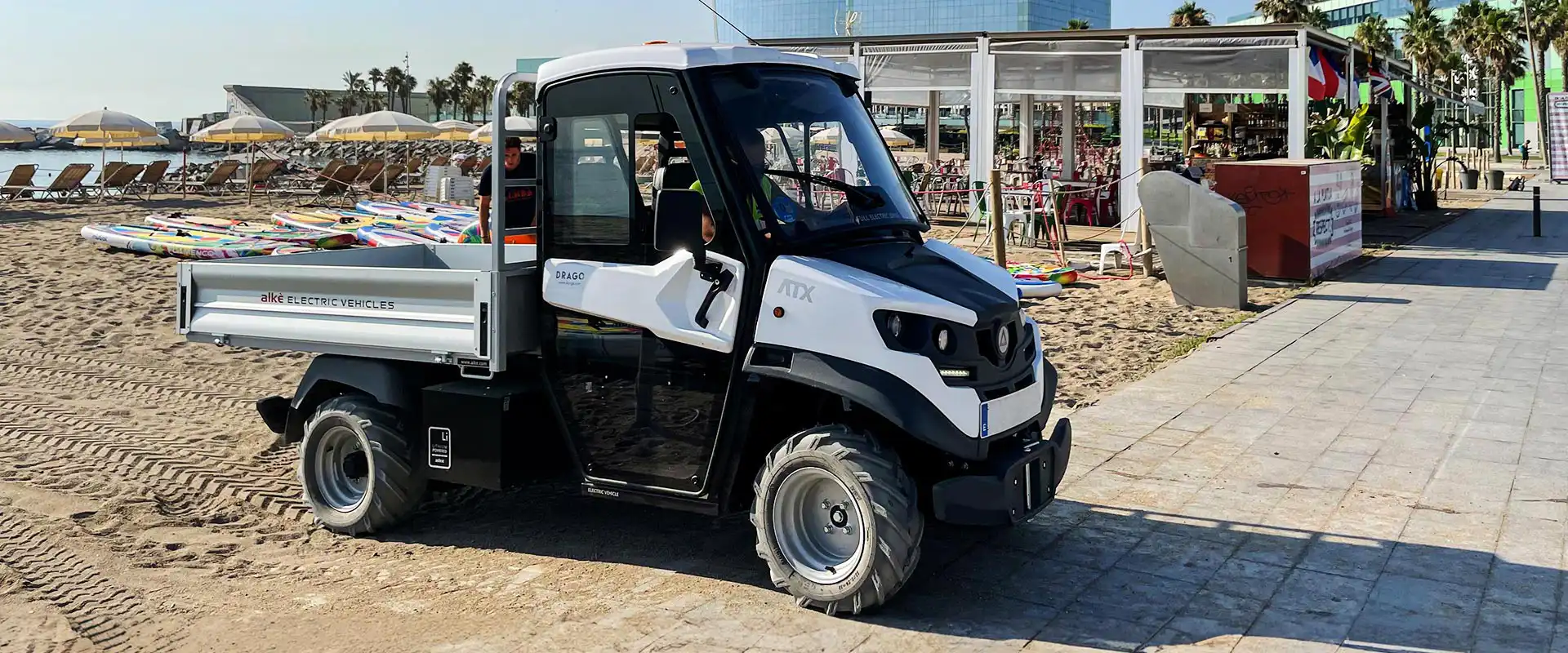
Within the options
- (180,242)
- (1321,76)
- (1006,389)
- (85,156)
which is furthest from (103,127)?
(85,156)

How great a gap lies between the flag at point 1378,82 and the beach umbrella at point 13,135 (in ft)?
102

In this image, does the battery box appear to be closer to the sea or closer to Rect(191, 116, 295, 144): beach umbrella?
Rect(191, 116, 295, 144): beach umbrella

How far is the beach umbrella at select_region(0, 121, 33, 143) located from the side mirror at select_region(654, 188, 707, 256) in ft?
113

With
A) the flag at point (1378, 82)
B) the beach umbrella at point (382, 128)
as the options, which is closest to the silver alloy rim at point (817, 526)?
the flag at point (1378, 82)

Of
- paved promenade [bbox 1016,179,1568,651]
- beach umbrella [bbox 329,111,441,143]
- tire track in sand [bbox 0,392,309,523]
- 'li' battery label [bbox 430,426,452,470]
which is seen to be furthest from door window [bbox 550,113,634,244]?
beach umbrella [bbox 329,111,441,143]

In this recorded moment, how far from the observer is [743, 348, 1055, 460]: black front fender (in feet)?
15.7

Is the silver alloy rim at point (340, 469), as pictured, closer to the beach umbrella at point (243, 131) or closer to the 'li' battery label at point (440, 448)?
the 'li' battery label at point (440, 448)

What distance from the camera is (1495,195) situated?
36.1m

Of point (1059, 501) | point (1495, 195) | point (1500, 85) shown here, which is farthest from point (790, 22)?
point (1059, 501)

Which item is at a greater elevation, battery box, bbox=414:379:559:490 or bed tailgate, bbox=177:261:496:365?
bed tailgate, bbox=177:261:496:365

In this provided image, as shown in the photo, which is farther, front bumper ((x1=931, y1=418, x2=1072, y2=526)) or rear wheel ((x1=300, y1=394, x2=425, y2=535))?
rear wheel ((x1=300, y1=394, x2=425, y2=535))

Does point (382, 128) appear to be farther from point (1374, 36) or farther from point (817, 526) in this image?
point (1374, 36)

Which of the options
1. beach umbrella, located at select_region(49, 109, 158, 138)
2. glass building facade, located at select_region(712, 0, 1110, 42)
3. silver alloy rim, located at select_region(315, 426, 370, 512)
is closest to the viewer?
silver alloy rim, located at select_region(315, 426, 370, 512)

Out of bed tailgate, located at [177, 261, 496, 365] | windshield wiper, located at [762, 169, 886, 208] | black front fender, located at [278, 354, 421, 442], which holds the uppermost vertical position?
windshield wiper, located at [762, 169, 886, 208]
